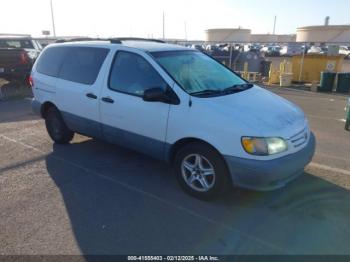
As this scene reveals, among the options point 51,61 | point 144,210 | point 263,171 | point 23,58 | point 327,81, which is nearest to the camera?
point 263,171

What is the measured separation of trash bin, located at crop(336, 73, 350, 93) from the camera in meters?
12.8

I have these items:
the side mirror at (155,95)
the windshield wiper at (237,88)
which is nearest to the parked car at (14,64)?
the side mirror at (155,95)

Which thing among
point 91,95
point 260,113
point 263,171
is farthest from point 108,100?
point 263,171

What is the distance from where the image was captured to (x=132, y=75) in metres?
4.43

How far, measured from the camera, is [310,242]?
3.26m

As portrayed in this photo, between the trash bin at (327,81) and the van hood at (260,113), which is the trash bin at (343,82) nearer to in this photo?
the trash bin at (327,81)

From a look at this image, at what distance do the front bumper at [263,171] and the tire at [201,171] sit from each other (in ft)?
0.44

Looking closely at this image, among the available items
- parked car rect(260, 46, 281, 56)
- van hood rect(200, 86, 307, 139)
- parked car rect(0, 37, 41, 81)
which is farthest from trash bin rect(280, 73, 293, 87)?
parked car rect(260, 46, 281, 56)

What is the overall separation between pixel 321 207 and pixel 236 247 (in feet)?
4.38

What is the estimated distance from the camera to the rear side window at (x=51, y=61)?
18.2 ft

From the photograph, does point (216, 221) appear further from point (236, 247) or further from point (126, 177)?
point (126, 177)

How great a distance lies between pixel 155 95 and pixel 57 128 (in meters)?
2.65

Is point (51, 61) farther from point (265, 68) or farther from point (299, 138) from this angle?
point (265, 68)

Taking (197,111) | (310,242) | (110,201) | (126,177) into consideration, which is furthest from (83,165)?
(310,242)
